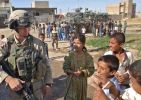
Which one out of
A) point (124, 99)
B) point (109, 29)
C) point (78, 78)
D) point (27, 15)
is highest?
point (27, 15)

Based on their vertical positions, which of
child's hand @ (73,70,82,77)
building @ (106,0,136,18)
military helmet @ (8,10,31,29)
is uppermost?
military helmet @ (8,10,31,29)

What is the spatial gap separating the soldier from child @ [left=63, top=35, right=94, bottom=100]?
105 cm

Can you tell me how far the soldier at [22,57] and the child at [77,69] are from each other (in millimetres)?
1047

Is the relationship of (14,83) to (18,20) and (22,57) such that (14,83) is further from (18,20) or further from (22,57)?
(18,20)

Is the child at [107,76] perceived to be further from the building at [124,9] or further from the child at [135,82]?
the building at [124,9]

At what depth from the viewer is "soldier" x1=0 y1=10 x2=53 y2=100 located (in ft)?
12.4

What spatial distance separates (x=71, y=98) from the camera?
498cm

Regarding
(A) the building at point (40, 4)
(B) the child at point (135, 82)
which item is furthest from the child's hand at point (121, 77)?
(A) the building at point (40, 4)

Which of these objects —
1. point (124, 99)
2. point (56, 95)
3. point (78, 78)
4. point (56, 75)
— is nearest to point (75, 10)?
point (56, 75)

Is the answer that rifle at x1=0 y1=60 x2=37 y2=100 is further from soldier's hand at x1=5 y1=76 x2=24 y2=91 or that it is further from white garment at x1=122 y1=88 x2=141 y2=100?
white garment at x1=122 y1=88 x2=141 y2=100

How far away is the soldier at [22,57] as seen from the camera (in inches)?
148

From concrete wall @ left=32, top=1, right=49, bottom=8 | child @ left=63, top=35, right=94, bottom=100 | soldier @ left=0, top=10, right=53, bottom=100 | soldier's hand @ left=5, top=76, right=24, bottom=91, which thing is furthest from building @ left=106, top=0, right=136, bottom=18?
soldier's hand @ left=5, top=76, right=24, bottom=91

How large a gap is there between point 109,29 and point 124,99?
1072 inches

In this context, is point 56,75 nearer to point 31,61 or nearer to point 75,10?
point 31,61
